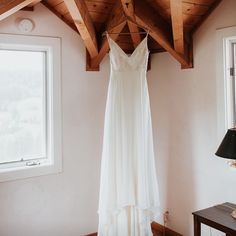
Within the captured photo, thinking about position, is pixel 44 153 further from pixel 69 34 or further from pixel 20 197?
pixel 69 34

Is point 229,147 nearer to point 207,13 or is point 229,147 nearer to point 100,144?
point 207,13

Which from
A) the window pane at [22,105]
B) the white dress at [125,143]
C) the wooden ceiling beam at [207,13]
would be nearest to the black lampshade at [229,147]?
the white dress at [125,143]

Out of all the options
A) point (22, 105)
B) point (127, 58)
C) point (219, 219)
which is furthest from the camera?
point (22, 105)

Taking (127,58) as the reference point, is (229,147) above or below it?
below

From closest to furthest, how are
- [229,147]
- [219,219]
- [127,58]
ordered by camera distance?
[229,147], [219,219], [127,58]

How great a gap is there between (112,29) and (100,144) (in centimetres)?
115

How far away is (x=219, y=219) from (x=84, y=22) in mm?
1834

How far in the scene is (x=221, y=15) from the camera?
105 inches

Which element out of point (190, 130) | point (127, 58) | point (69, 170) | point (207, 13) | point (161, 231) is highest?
point (207, 13)

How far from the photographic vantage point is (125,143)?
2.69m

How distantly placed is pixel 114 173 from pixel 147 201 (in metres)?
0.37

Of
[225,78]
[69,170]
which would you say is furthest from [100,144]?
[225,78]

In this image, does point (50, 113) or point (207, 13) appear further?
point (50, 113)

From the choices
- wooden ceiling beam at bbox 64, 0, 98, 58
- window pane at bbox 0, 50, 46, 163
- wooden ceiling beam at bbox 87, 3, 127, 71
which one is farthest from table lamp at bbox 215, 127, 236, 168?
window pane at bbox 0, 50, 46, 163
